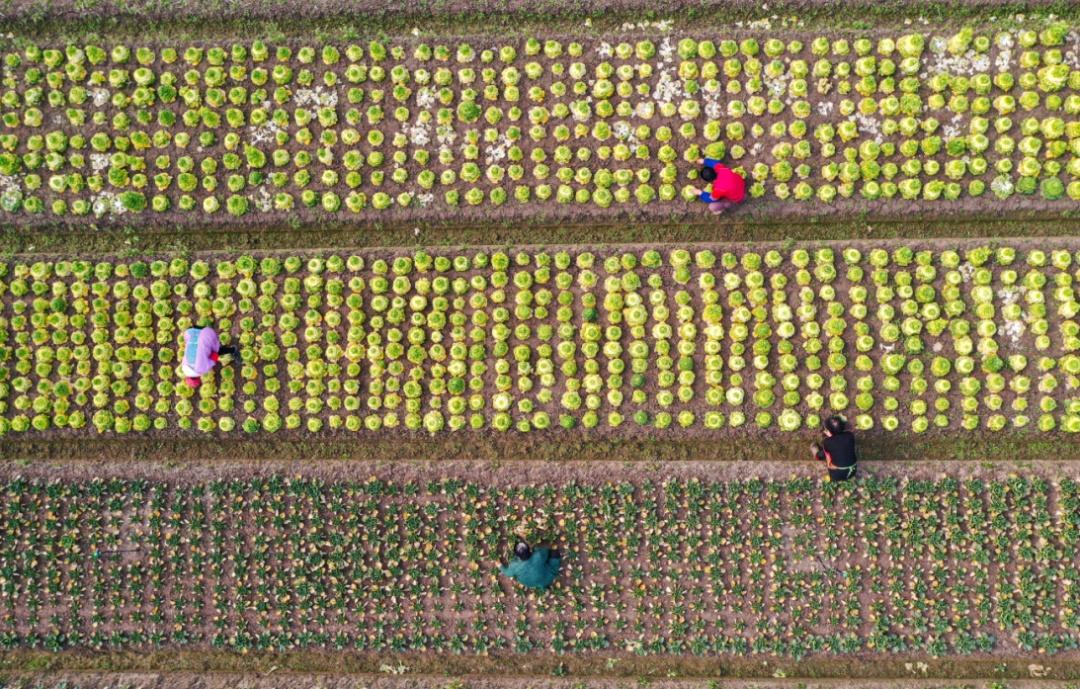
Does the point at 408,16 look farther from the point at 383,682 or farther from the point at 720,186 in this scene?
the point at 383,682

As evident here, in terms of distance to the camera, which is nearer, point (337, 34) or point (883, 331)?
point (883, 331)

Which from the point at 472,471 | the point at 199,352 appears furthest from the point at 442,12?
the point at 472,471

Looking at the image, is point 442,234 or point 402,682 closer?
point 402,682

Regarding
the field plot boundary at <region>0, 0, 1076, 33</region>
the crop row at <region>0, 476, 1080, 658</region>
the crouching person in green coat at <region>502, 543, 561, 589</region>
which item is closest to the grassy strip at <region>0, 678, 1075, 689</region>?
the crop row at <region>0, 476, 1080, 658</region>

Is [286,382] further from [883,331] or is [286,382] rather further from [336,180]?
[883,331]

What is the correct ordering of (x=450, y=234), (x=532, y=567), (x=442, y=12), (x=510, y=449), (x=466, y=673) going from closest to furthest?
1. (x=532, y=567)
2. (x=466, y=673)
3. (x=510, y=449)
4. (x=450, y=234)
5. (x=442, y=12)

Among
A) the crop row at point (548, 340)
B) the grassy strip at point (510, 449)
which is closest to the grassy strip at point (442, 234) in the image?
the crop row at point (548, 340)

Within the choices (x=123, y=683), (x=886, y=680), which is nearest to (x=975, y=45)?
(x=886, y=680)
